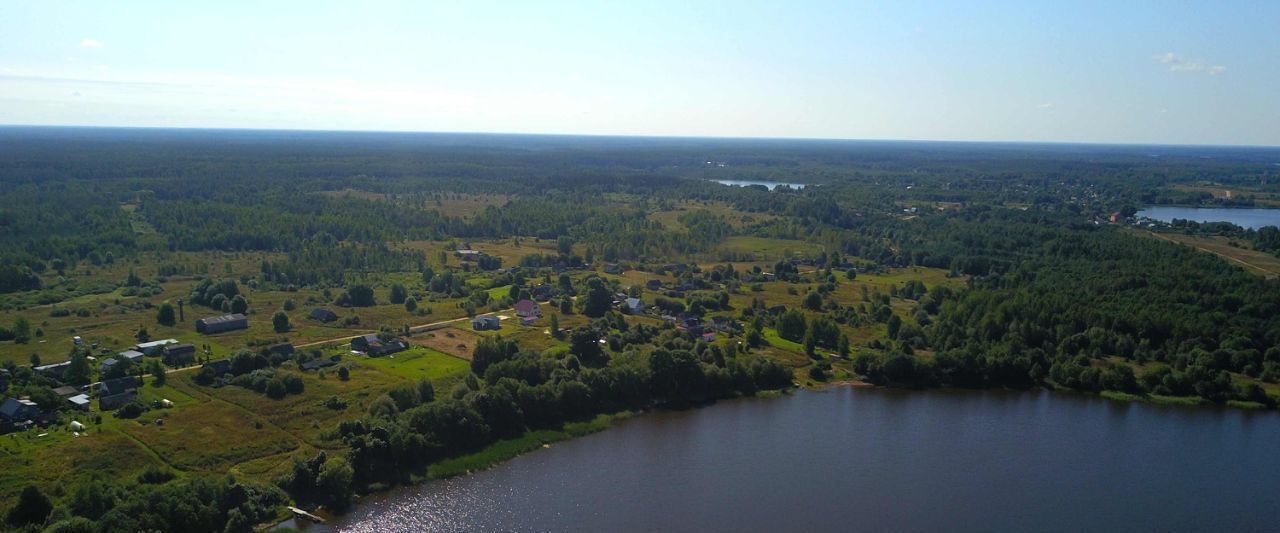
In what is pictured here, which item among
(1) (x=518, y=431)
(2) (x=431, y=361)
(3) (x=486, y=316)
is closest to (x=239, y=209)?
(3) (x=486, y=316)

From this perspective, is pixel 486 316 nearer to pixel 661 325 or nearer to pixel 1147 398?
pixel 661 325

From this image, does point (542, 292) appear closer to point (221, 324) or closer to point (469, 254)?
point (469, 254)

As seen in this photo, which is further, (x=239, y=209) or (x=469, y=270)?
(x=239, y=209)

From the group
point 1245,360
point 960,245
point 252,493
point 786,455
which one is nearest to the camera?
point 252,493

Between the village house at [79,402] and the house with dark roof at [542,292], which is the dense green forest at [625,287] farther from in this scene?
the village house at [79,402]

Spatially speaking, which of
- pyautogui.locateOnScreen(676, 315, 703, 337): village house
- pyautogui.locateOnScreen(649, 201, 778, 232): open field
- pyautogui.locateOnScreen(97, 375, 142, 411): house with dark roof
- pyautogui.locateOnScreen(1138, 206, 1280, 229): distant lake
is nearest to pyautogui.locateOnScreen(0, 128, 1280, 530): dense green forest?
pyautogui.locateOnScreen(649, 201, 778, 232): open field

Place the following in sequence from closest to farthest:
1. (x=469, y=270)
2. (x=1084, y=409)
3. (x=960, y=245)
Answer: (x=1084, y=409) < (x=469, y=270) < (x=960, y=245)

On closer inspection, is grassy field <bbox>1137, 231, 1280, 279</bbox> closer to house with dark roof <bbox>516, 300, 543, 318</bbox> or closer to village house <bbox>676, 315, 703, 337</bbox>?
village house <bbox>676, 315, 703, 337</bbox>
